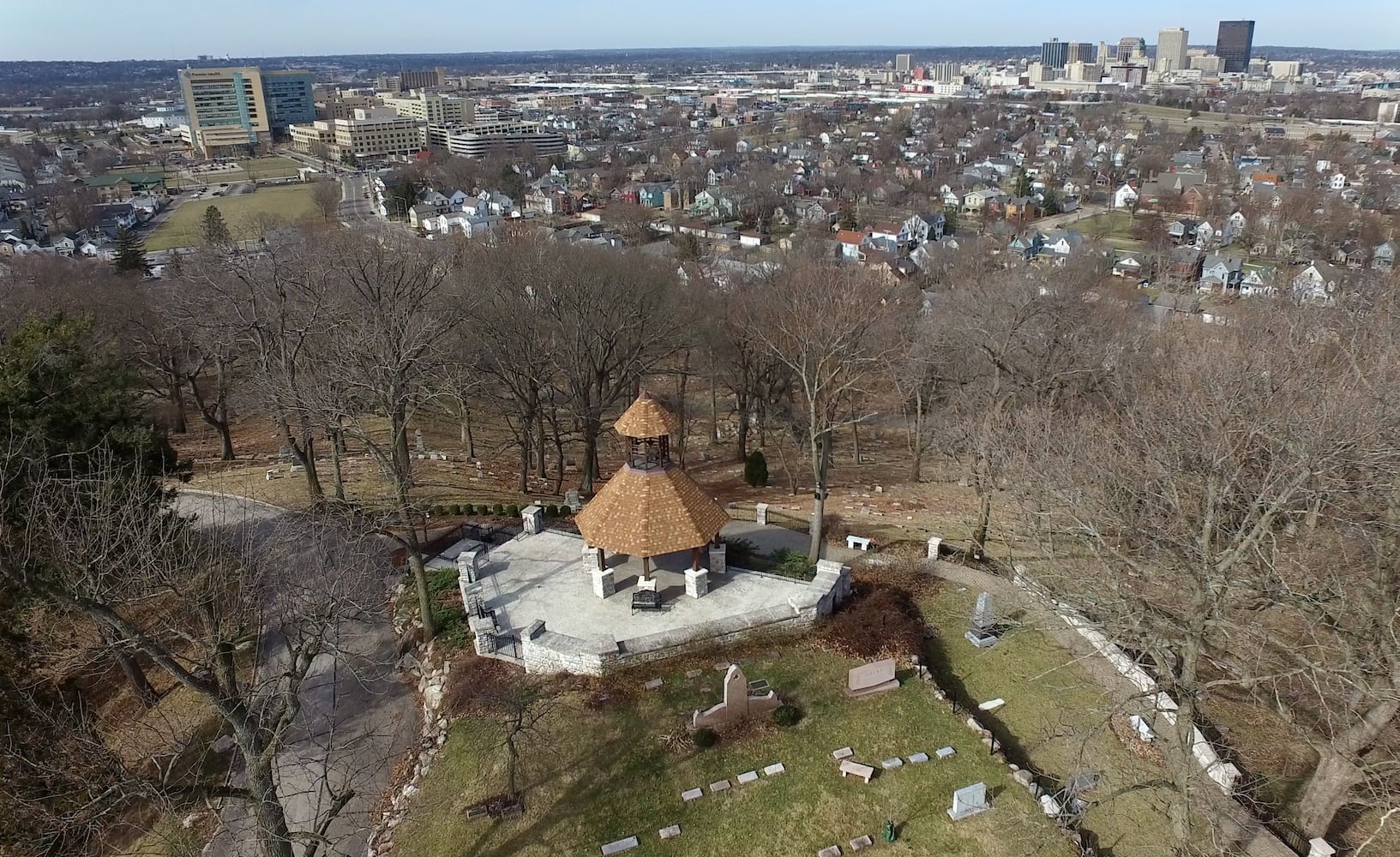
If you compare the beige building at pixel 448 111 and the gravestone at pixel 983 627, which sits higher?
the beige building at pixel 448 111

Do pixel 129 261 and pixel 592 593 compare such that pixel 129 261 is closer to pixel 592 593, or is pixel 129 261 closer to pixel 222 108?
pixel 592 593

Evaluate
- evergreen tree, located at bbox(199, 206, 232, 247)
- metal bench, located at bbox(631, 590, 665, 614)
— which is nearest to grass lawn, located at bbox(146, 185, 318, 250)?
evergreen tree, located at bbox(199, 206, 232, 247)

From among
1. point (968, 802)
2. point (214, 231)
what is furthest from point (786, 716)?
point (214, 231)

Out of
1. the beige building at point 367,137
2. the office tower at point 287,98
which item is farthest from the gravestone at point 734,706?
the office tower at point 287,98

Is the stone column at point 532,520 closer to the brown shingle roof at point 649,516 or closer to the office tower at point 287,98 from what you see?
the brown shingle roof at point 649,516

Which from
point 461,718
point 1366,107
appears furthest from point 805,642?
point 1366,107
